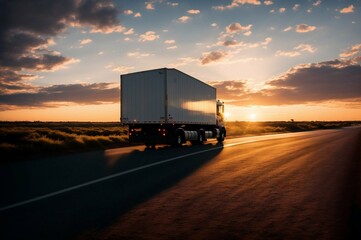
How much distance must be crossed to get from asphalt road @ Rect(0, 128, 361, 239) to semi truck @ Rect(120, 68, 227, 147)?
30.9 ft

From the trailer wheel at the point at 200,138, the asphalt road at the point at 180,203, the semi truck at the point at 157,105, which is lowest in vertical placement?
the asphalt road at the point at 180,203

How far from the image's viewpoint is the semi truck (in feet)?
66.2

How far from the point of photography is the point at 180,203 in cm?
647

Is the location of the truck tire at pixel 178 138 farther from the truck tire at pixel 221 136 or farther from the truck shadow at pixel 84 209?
the truck shadow at pixel 84 209

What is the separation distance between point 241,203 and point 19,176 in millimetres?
6438

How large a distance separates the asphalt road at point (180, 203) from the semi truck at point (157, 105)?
30.9 ft

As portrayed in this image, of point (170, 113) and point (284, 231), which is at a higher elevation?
point (170, 113)

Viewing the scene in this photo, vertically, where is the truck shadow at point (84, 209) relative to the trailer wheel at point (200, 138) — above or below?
below

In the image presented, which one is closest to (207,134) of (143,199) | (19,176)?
(19,176)

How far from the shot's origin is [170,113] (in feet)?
67.5

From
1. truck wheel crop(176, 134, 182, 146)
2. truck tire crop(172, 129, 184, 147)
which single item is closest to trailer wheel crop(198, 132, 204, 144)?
truck tire crop(172, 129, 184, 147)

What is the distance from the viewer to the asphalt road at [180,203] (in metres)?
4.88

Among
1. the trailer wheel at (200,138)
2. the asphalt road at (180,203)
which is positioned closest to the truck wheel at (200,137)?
the trailer wheel at (200,138)

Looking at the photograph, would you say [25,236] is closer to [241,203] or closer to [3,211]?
[3,211]
